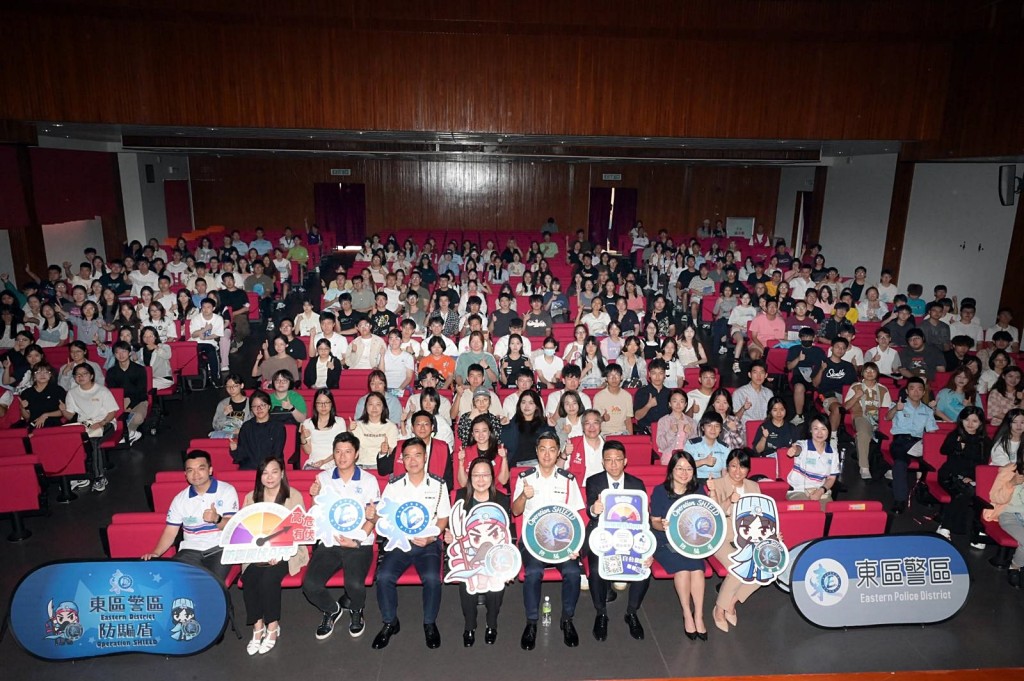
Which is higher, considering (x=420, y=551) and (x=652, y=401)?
(x=652, y=401)

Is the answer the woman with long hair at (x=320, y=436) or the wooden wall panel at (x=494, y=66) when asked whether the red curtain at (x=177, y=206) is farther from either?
the woman with long hair at (x=320, y=436)

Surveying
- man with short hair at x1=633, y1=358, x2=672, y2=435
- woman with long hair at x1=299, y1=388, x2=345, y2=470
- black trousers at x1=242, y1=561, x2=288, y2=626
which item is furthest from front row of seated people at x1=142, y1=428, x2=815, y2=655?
man with short hair at x1=633, y1=358, x2=672, y2=435

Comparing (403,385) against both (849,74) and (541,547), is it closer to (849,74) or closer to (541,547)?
(541,547)

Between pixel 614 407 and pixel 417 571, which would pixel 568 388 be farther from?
pixel 417 571

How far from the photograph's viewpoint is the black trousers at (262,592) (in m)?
4.35

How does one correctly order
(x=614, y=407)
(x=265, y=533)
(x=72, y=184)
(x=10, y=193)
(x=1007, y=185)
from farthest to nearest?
(x=72, y=184) < (x=10, y=193) < (x=1007, y=185) < (x=614, y=407) < (x=265, y=533)

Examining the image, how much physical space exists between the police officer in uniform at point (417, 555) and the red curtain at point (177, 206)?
59.9 ft

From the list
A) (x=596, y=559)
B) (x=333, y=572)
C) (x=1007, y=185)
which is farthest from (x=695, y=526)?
(x=1007, y=185)

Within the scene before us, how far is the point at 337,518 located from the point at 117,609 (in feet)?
4.42

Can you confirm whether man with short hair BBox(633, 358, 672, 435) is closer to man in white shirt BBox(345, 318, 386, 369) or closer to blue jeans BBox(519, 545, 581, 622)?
blue jeans BBox(519, 545, 581, 622)

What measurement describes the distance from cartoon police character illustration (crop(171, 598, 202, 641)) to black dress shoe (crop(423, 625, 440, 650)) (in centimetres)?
140

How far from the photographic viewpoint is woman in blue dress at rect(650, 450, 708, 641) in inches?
179

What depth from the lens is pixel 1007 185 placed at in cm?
988

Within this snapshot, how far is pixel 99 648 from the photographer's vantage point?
405 cm
